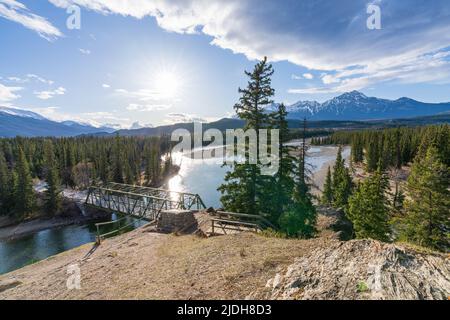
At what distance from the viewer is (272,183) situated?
19281 mm

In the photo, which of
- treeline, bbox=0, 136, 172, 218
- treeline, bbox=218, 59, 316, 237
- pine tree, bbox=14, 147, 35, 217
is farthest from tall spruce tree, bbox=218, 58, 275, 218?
pine tree, bbox=14, 147, 35, 217

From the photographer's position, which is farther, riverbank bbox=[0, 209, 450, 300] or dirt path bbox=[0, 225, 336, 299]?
dirt path bbox=[0, 225, 336, 299]

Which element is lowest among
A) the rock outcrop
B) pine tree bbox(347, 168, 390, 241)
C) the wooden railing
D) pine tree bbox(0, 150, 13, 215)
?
pine tree bbox(0, 150, 13, 215)

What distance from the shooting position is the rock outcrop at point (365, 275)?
555cm

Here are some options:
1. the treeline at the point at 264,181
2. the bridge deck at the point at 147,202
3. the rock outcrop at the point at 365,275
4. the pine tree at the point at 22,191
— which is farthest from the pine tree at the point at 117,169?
the rock outcrop at the point at 365,275

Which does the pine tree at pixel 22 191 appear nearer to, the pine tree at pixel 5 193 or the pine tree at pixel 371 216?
the pine tree at pixel 5 193

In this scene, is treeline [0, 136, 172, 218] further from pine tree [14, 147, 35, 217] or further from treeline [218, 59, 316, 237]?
treeline [218, 59, 316, 237]

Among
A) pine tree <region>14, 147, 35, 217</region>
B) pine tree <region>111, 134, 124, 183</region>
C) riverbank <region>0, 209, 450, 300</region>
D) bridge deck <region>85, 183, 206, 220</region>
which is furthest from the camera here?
pine tree <region>111, 134, 124, 183</region>

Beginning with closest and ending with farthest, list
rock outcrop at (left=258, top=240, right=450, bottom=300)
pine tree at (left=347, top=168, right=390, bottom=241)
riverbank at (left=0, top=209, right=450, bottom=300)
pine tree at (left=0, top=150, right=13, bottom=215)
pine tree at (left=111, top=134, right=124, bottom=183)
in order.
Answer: rock outcrop at (left=258, top=240, right=450, bottom=300)
riverbank at (left=0, top=209, right=450, bottom=300)
pine tree at (left=347, top=168, right=390, bottom=241)
pine tree at (left=0, top=150, right=13, bottom=215)
pine tree at (left=111, top=134, right=124, bottom=183)

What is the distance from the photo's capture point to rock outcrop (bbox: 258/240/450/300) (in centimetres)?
555

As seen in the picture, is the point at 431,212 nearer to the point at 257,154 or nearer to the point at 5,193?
the point at 257,154

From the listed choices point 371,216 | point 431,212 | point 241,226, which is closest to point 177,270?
point 241,226

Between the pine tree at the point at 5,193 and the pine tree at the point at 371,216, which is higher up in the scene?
the pine tree at the point at 371,216

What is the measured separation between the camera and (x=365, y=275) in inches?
246
